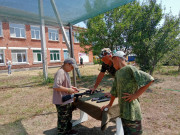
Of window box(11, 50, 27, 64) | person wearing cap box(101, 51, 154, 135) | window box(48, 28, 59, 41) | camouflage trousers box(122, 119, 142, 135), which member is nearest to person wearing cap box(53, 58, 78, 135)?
person wearing cap box(101, 51, 154, 135)

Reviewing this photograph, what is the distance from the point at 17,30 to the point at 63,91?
18.8 meters

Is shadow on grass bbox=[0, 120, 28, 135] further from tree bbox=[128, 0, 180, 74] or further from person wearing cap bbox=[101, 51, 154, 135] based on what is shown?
tree bbox=[128, 0, 180, 74]

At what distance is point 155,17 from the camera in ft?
25.8

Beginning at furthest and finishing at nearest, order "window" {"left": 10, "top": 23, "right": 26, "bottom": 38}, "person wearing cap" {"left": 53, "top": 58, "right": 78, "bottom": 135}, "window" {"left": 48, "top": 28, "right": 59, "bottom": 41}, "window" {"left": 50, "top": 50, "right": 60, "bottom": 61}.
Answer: "window" {"left": 50, "top": 50, "right": 60, "bottom": 61} < "window" {"left": 48, "top": 28, "right": 59, "bottom": 41} < "window" {"left": 10, "top": 23, "right": 26, "bottom": 38} < "person wearing cap" {"left": 53, "top": 58, "right": 78, "bottom": 135}

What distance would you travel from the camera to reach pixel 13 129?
10.7 ft

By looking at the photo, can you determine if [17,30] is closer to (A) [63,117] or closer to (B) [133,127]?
(A) [63,117]

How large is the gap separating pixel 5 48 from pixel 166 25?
17.8 meters

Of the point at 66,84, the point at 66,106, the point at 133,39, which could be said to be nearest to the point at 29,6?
the point at 66,84

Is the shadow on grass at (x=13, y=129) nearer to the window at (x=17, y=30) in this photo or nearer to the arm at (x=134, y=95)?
the arm at (x=134, y=95)

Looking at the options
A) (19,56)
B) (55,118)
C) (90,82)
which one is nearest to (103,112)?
(55,118)

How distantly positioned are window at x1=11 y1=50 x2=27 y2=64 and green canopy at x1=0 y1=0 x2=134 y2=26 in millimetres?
14805

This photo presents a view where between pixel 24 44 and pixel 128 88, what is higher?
pixel 24 44

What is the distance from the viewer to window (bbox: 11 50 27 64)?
17673 millimetres

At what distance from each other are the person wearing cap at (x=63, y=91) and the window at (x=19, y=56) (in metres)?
18.1
